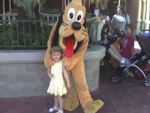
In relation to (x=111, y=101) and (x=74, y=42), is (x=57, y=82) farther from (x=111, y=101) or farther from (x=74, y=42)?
(x=111, y=101)

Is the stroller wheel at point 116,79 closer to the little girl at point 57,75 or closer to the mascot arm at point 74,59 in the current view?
the mascot arm at point 74,59

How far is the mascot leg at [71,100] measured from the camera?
15.8 ft

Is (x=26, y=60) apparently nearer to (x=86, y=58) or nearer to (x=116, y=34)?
(x=86, y=58)

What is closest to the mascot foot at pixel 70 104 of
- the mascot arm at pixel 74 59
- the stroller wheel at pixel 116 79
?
the mascot arm at pixel 74 59

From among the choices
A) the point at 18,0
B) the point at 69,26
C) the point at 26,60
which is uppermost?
the point at 18,0

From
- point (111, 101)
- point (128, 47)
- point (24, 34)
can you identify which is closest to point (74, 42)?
point (24, 34)

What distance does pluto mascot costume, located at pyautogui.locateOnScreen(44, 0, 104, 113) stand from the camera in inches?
168

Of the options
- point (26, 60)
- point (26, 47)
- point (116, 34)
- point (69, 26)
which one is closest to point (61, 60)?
point (69, 26)

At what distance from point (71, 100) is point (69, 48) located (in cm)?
100

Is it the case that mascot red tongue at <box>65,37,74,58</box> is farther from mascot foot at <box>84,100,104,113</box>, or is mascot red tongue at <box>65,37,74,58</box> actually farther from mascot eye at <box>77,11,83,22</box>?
mascot foot at <box>84,100,104,113</box>

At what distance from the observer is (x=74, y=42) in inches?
175

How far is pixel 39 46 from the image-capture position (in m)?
5.38

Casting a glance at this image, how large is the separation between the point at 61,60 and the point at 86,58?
0.92m

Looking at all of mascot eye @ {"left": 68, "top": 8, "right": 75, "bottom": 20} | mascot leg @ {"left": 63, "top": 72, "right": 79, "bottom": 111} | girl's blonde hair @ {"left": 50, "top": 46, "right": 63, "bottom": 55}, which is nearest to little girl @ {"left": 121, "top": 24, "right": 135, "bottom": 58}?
mascot leg @ {"left": 63, "top": 72, "right": 79, "bottom": 111}
